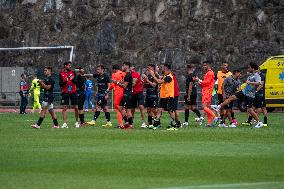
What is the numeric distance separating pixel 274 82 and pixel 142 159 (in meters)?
31.5

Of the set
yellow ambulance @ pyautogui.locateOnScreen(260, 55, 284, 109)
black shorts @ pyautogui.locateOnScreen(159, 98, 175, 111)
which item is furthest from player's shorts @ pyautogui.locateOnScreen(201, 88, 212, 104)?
yellow ambulance @ pyautogui.locateOnScreen(260, 55, 284, 109)

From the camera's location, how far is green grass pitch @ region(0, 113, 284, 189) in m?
15.4

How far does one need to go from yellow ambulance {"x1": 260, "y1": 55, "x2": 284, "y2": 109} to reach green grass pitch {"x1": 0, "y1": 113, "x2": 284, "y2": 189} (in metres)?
20.2

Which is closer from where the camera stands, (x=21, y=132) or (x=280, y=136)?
(x=280, y=136)

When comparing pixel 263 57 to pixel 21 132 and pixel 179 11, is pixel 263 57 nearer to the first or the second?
pixel 179 11

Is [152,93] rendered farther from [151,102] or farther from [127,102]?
[127,102]

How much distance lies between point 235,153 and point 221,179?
17.6ft

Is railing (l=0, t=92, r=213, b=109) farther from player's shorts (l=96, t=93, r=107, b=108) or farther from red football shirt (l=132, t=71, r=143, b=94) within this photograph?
red football shirt (l=132, t=71, r=143, b=94)

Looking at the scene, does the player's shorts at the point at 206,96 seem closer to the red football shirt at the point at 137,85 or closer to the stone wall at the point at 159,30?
the red football shirt at the point at 137,85

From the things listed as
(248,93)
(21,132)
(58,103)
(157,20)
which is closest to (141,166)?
(21,132)

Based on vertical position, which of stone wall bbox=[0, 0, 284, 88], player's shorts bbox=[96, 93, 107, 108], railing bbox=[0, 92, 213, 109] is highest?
stone wall bbox=[0, 0, 284, 88]

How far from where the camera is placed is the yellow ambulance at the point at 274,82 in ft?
164

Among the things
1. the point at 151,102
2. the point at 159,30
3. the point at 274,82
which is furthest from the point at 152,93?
the point at 159,30

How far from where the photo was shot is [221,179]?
15.7m
